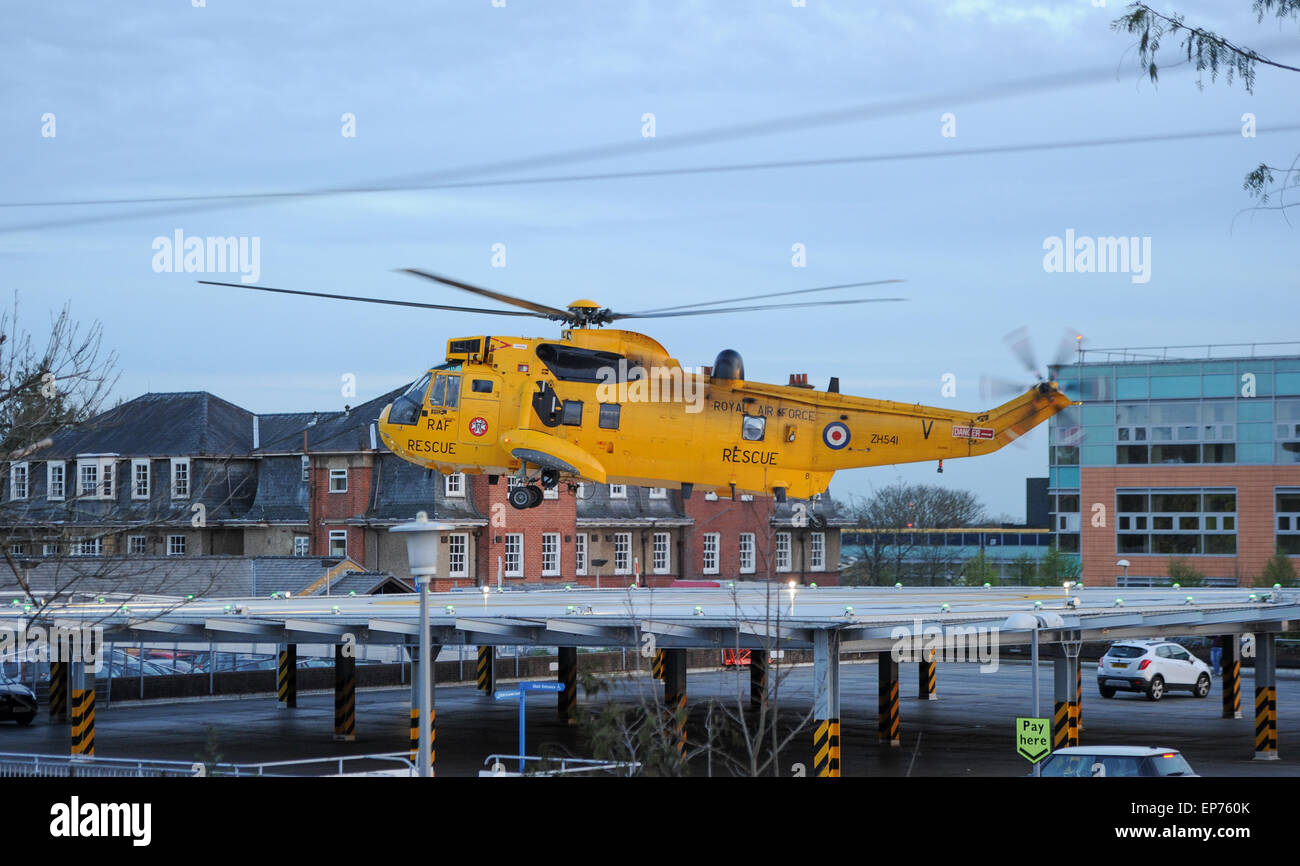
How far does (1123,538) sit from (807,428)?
5325 cm

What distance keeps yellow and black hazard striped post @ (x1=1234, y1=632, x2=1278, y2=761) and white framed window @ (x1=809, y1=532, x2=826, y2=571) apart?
43.8 meters

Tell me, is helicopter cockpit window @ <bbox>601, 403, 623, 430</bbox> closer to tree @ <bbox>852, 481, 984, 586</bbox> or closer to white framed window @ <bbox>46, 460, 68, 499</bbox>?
white framed window @ <bbox>46, 460, 68, 499</bbox>

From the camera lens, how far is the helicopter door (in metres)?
29.3

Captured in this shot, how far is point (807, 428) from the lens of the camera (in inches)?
1154

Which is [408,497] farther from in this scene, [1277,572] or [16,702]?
[1277,572]

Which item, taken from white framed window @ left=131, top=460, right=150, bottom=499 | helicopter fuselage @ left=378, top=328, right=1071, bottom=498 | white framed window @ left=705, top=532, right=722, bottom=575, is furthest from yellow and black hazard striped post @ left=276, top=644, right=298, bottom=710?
white framed window @ left=705, top=532, right=722, bottom=575

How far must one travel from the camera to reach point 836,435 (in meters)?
29.3

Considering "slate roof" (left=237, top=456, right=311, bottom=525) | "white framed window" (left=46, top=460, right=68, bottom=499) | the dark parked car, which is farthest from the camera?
"slate roof" (left=237, top=456, right=311, bottom=525)

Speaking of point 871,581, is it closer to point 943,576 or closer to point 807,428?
point 943,576

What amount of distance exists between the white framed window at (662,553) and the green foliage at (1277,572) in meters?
25.1

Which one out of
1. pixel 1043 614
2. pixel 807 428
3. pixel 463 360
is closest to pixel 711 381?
pixel 807 428

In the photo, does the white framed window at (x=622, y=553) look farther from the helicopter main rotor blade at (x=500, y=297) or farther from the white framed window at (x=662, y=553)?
the helicopter main rotor blade at (x=500, y=297)

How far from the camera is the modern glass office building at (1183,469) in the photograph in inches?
2916
